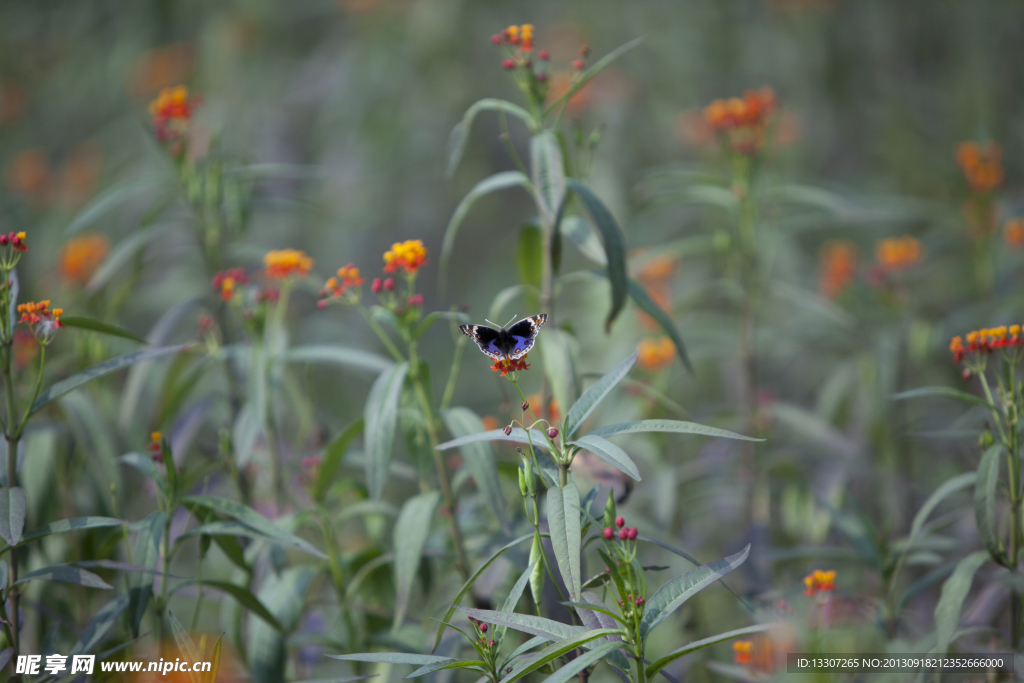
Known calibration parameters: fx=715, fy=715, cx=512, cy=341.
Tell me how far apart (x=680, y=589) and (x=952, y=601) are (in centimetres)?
51

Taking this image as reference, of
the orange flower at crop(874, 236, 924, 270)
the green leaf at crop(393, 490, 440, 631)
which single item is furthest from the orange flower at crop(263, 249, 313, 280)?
the orange flower at crop(874, 236, 924, 270)

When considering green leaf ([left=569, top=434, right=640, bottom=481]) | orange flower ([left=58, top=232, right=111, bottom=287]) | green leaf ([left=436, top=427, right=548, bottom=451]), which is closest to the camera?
green leaf ([left=569, top=434, right=640, bottom=481])

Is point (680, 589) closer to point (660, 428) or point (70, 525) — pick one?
point (660, 428)

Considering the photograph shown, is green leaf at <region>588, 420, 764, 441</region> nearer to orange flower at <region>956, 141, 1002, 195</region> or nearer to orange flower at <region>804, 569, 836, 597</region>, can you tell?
orange flower at <region>804, 569, 836, 597</region>

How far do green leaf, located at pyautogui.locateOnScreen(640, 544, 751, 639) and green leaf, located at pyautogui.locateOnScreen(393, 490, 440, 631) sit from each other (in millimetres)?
468

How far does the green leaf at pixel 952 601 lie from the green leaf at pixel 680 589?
17.1 inches

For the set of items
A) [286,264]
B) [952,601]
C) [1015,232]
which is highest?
[1015,232]

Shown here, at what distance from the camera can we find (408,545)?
132 cm

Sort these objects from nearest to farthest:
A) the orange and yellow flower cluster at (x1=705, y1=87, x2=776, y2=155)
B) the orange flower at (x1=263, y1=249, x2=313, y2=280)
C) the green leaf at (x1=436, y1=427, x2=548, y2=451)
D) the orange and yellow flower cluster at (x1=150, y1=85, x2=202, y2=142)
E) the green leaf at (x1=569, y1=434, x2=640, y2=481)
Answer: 1. the green leaf at (x1=569, y1=434, x2=640, y2=481)
2. the green leaf at (x1=436, y1=427, x2=548, y2=451)
3. the orange flower at (x1=263, y1=249, x2=313, y2=280)
4. the orange and yellow flower cluster at (x1=150, y1=85, x2=202, y2=142)
5. the orange and yellow flower cluster at (x1=705, y1=87, x2=776, y2=155)

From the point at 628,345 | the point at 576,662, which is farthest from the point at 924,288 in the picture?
the point at 576,662

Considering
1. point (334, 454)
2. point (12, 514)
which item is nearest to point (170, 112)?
point (334, 454)

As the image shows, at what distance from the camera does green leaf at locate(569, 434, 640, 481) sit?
0.89 m

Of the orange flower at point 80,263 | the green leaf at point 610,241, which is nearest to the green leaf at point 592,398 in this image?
the green leaf at point 610,241

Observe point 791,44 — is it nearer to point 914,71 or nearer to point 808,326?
point 914,71
